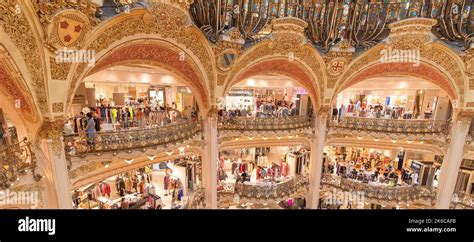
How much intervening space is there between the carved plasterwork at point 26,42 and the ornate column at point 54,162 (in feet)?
1.84

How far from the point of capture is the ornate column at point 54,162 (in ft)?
19.0

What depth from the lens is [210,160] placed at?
1016 centimetres

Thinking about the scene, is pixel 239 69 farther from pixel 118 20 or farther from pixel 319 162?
pixel 319 162

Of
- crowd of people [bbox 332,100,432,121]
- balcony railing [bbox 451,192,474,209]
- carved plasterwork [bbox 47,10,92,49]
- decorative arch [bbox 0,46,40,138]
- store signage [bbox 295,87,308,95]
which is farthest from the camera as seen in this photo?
store signage [bbox 295,87,308,95]

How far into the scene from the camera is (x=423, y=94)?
14.2 m

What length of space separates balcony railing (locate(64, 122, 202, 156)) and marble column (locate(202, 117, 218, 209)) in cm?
93

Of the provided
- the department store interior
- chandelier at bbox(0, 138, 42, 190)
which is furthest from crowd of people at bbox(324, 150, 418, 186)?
chandelier at bbox(0, 138, 42, 190)

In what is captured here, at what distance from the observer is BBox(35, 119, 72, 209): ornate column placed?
Answer: 580 cm

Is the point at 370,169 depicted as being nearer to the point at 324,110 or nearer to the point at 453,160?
the point at 453,160

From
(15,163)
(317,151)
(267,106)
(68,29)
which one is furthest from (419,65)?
(15,163)

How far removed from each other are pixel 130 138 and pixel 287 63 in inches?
293

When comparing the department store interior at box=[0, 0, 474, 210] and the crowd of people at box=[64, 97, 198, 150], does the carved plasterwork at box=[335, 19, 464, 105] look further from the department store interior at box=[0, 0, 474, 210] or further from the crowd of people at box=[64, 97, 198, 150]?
the crowd of people at box=[64, 97, 198, 150]
